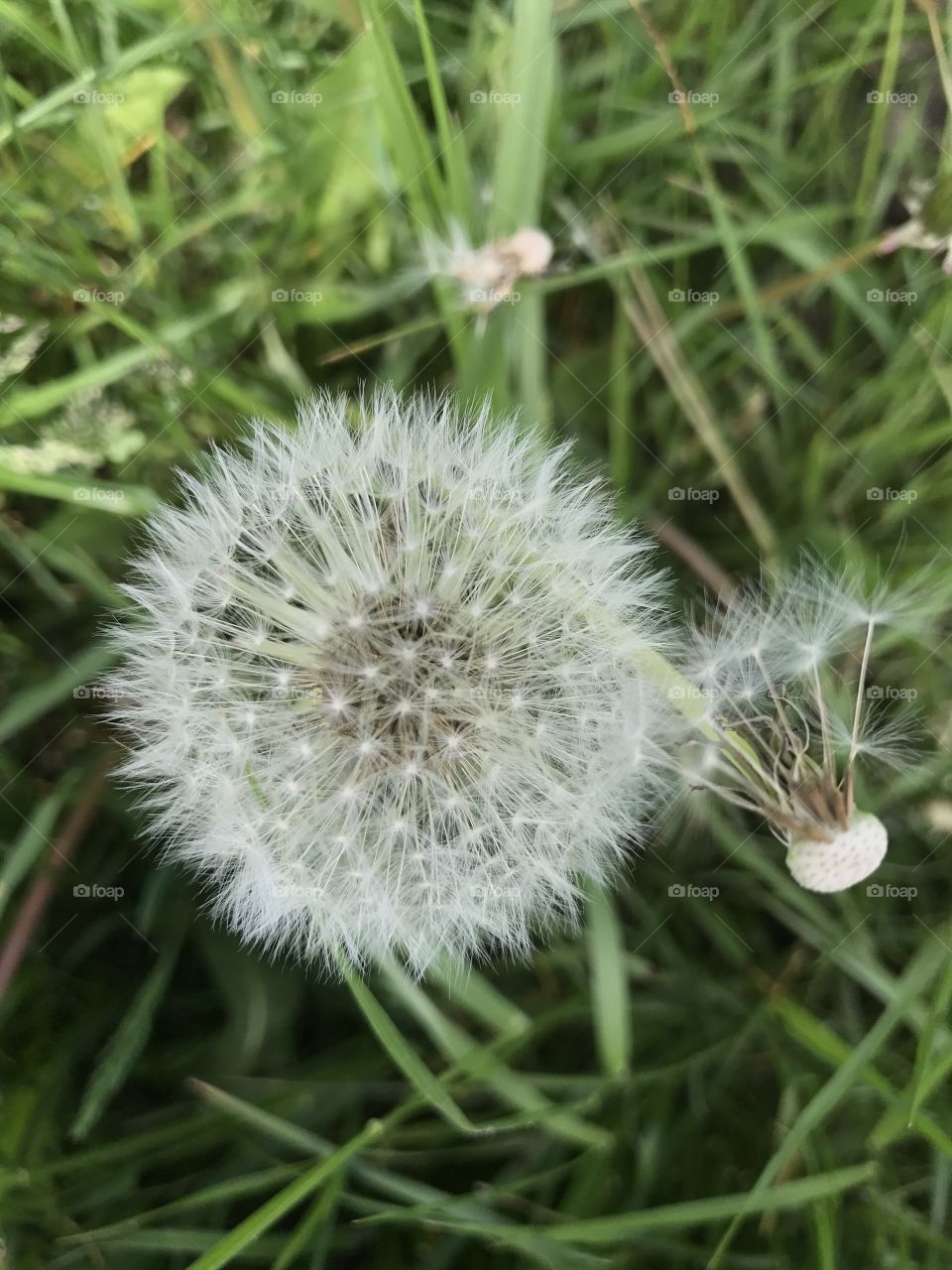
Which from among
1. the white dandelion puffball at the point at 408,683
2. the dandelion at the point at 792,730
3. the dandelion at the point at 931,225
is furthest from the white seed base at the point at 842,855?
the dandelion at the point at 931,225

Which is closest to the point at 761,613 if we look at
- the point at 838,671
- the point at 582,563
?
the point at 582,563

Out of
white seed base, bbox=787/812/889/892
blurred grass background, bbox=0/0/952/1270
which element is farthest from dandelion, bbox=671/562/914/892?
blurred grass background, bbox=0/0/952/1270

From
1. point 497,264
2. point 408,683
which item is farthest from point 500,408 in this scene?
point 408,683

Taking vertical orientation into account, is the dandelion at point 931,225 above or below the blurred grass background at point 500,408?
above

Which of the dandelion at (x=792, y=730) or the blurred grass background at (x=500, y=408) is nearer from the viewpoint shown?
the dandelion at (x=792, y=730)

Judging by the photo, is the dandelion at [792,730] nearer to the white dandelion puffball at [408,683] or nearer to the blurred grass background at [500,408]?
the white dandelion puffball at [408,683]

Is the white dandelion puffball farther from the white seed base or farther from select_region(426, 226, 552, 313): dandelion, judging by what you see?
select_region(426, 226, 552, 313): dandelion

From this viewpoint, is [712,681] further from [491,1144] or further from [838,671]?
[491,1144]
